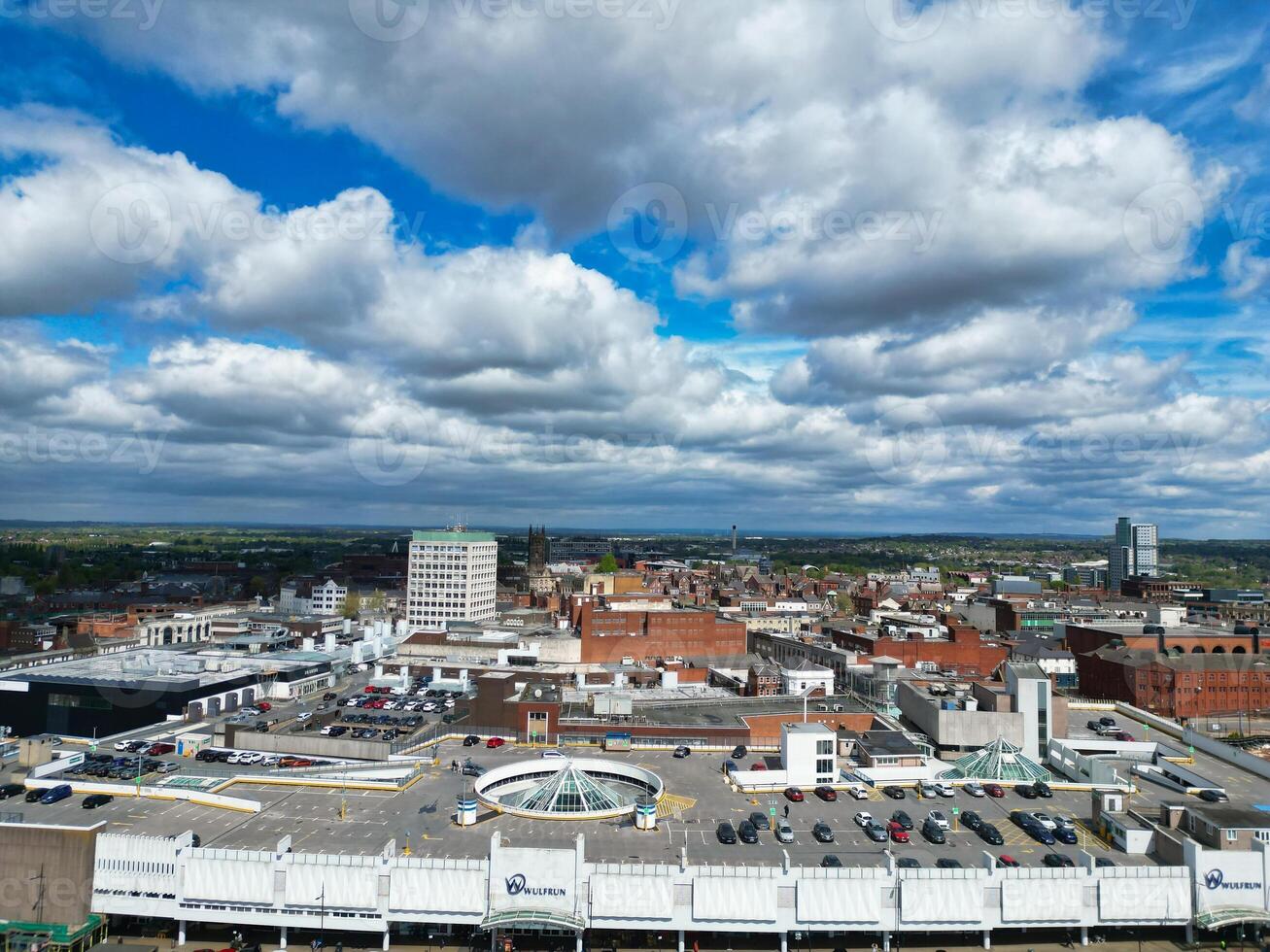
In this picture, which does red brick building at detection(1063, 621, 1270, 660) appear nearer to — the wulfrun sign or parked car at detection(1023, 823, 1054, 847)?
parked car at detection(1023, 823, 1054, 847)

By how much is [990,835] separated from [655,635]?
189 feet

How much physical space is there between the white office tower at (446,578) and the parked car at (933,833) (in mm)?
87369

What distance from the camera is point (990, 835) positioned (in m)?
38.8

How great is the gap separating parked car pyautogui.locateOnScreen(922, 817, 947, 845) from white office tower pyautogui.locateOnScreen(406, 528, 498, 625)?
287ft

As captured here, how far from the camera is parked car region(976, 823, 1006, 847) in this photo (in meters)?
38.5

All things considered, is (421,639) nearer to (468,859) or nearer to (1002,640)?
(468,859)

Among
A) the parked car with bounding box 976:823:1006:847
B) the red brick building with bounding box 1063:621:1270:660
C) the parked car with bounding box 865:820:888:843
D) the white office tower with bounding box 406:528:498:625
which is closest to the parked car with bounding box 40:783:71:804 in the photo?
the parked car with bounding box 865:820:888:843

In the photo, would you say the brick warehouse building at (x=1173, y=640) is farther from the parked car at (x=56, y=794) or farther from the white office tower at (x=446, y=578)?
the parked car at (x=56, y=794)

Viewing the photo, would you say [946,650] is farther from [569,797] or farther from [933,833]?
[569,797]

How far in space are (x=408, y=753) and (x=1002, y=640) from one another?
80239 millimetres

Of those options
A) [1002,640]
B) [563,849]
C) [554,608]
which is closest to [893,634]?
[1002,640]

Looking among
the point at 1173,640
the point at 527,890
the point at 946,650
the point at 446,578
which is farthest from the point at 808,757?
the point at 446,578

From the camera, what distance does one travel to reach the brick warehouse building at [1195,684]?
81812 millimetres

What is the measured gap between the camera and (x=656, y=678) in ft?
265
